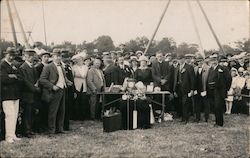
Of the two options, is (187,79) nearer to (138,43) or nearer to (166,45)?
(138,43)

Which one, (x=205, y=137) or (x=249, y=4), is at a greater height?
(x=249, y=4)

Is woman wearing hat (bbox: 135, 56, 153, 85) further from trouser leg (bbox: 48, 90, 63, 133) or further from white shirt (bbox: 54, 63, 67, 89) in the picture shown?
trouser leg (bbox: 48, 90, 63, 133)

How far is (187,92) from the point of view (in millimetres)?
11508

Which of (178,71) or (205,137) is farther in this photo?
(178,71)

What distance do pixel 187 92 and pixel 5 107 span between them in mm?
5363

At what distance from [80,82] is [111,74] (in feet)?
3.41

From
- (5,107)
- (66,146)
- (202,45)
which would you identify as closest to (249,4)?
(66,146)

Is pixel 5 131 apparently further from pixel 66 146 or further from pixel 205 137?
pixel 205 137

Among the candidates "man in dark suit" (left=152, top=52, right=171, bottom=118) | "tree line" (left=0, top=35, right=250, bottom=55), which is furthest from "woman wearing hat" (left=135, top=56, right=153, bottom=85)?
"tree line" (left=0, top=35, right=250, bottom=55)

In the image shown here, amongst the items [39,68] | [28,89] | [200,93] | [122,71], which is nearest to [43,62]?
[39,68]

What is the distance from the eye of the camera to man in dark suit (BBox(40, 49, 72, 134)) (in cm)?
938

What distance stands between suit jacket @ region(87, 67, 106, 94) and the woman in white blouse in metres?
0.14

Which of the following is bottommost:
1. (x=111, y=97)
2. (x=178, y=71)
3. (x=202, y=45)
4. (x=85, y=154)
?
(x=85, y=154)

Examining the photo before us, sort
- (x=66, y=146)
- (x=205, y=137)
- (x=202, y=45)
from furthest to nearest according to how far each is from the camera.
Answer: (x=202, y=45) < (x=205, y=137) < (x=66, y=146)
